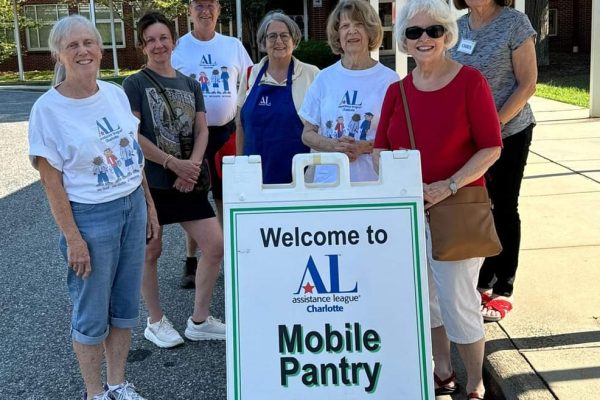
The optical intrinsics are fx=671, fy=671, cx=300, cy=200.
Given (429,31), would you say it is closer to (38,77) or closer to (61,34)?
(61,34)

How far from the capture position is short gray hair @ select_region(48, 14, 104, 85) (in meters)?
3.02

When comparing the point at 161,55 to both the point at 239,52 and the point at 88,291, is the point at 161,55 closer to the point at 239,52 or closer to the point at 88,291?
the point at 239,52

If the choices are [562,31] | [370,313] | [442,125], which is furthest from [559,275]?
[562,31]

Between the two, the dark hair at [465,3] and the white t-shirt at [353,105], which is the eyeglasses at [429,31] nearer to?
the white t-shirt at [353,105]

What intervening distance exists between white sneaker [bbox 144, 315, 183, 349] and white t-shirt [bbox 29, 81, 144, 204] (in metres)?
1.36

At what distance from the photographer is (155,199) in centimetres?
405

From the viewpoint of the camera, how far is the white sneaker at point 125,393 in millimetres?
3381

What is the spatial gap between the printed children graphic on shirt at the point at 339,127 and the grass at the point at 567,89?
1068cm

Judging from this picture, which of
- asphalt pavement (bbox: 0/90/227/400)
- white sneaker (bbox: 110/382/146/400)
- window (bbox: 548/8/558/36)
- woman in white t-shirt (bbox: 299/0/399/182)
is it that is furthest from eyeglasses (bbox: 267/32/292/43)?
window (bbox: 548/8/558/36)

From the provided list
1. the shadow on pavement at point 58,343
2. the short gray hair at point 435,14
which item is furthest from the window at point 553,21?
the short gray hair at point 435,14

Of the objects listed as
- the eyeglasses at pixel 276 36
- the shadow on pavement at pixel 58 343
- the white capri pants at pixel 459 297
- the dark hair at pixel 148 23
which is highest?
the dark hair at pixel 148 23

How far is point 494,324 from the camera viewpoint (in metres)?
4.08

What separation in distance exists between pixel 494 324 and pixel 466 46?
5.47 ft

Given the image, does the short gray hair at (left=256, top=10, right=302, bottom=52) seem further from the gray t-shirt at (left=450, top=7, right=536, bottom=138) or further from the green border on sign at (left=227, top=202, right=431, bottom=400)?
the green border on sign at (left=227, top=202, right=431, bottom=400)
